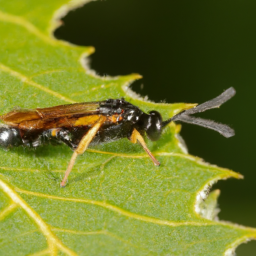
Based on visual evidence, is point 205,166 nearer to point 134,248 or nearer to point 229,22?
point 134,248

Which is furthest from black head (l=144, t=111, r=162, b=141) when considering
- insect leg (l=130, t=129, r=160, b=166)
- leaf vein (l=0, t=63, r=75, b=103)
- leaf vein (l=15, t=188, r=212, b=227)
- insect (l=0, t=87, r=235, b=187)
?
leaf vein (l=15, t=188, r=212, b=227)

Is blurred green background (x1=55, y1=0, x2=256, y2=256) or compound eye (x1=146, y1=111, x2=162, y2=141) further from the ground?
blurred green background (x1=55, y1=0, x2=256, y2=256)

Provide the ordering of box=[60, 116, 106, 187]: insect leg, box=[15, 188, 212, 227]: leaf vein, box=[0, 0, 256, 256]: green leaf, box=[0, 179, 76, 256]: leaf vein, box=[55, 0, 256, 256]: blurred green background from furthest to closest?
box=[55, 0, 256, 256]: blurred green background → box=[60, 116, 106, 187]: insect leg → box=[15, 188, 212, 227]: leaf vein → box=[0, 0, 256, 256]: green leaf → box=[0, 179, 76, 256]: leaf vein

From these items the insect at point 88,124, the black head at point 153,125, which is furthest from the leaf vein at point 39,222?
the black head at point 153,125

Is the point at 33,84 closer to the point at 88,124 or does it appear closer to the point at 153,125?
the point at 88,124

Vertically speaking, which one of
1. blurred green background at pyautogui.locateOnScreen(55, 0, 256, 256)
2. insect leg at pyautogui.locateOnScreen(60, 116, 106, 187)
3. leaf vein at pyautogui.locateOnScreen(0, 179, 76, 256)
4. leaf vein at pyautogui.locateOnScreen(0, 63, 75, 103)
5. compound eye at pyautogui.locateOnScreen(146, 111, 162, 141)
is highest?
blurred green background at pyautogui.locateOnScreen(55, 0, 256, 256)

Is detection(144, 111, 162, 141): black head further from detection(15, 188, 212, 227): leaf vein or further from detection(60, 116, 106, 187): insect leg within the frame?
detection(15, 188, 212, 227): leaf vein

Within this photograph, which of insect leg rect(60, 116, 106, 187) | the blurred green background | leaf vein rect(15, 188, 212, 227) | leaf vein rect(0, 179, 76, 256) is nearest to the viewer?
leaf vein rect(0, 179, 76, 256)
